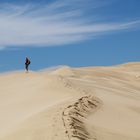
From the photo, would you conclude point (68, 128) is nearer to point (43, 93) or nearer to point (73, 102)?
point (73, 102)

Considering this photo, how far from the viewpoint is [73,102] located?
1616cm

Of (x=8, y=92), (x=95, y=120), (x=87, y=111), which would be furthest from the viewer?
(x=8, y=92)

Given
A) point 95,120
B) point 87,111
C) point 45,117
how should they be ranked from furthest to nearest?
1. point 87,111
2. point 95,120
3. point 45,117

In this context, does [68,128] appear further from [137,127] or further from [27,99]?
[27,99]

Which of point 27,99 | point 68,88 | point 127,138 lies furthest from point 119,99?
point 127,138

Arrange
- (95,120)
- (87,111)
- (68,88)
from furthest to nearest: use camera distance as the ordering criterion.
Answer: (68,88) < (87,111) < (95,120)

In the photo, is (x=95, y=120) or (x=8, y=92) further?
(x=8, y=92)

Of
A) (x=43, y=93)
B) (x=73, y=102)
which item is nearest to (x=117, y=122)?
(x=73, y=102)

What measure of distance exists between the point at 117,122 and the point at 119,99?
614cm

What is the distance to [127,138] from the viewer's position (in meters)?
13.1

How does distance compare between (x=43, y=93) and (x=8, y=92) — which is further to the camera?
(x=8, y=92)

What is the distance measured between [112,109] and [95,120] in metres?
3.41

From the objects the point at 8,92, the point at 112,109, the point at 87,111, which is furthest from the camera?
the point at 8,92

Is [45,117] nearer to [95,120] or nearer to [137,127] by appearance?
[95,120]
